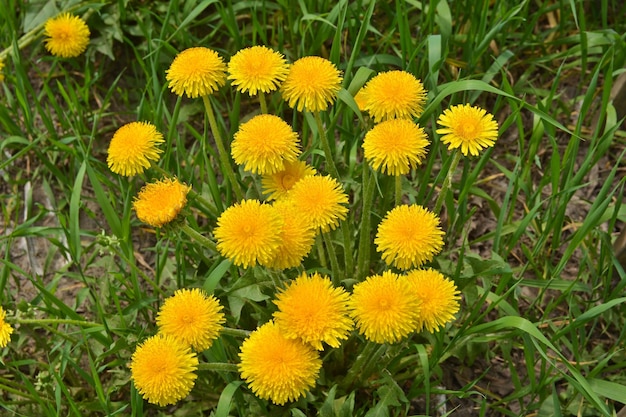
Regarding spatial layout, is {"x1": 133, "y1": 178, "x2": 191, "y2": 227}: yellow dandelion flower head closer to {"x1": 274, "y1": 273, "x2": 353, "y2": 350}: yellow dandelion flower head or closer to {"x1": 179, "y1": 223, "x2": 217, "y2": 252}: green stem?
{"x1": 179, "y1": 223, "x2": 217, "y2": 252}: green stem

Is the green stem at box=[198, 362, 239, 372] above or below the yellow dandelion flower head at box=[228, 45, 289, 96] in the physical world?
below

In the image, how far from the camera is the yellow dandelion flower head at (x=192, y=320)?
1.27 meters

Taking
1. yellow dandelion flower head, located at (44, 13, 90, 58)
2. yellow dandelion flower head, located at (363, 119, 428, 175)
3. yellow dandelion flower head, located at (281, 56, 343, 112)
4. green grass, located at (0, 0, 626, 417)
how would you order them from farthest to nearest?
yellow dandelion flower head, located at (44, 13, 90, 58)
green grass, located at (0, 0, 626, 417)
yellow dandelion flower head, located at (281, 56, 343, 112)
yellow dandelion flower head, located at (363, 119, 428, 175)

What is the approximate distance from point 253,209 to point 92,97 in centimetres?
143

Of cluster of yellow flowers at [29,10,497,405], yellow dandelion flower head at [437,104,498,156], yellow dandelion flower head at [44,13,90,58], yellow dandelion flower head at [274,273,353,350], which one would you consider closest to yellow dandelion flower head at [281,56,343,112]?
cluster of yellow flowers at [29,10,497,405]

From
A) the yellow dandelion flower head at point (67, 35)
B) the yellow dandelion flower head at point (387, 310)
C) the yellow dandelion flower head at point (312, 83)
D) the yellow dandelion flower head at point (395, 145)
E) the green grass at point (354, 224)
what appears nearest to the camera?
the yellow dandelion flower head at point (387, 310)

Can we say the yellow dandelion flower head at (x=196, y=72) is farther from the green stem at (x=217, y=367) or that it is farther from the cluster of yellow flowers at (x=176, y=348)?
the green stem at (x=217, y=367)

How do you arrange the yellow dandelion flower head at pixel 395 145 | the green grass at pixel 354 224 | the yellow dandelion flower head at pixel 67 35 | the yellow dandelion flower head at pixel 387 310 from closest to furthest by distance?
the yellow dandelion flower head at pixel 387 310 → the yellow dandelion flower head at pixel 395 145 → the green grass at pixel 354 224 → the yellow dandelion flower head at pixel 67 35

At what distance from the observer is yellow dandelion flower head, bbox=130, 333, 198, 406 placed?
1231 mm

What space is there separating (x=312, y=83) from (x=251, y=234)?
1.26ft

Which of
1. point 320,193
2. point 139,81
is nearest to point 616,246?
point 320,193

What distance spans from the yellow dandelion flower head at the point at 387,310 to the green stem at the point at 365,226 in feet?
0.91

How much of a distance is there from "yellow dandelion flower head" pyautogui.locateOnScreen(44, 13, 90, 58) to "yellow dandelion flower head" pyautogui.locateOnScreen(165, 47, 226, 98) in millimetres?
912

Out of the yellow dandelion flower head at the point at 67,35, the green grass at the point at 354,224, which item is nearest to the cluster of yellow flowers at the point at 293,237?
the green grass at the point at 354,224
